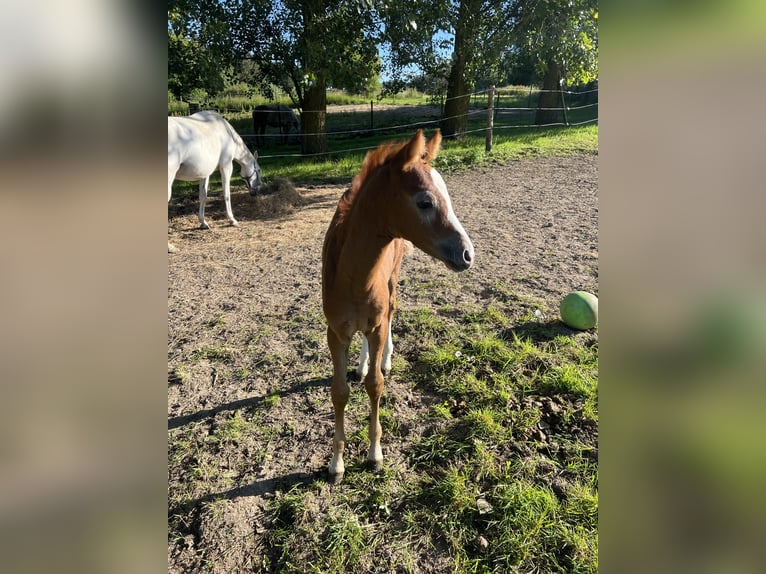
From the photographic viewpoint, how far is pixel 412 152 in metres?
1.90

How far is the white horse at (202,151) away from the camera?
582cm

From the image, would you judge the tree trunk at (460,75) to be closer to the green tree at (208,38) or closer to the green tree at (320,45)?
the green tree at (320,45)

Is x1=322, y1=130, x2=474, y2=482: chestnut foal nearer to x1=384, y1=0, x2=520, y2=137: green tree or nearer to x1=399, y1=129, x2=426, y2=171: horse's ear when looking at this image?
x1=399, y1=129, x2=426, y2=171: horse's ear

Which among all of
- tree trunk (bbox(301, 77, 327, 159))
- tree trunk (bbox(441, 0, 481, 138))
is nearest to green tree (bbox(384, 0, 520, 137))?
tree trunk (bbox(441, 0, 481, 138))

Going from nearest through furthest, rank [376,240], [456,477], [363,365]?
1. [376,240]
2. [456,477]
3. [363,365]

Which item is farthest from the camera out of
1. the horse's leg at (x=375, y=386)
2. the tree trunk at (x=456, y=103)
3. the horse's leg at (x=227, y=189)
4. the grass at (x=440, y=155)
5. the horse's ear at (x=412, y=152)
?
the tree trunk at (x=456, y=103)

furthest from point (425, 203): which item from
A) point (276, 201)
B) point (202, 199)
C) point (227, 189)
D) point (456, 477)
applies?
point (276, 201)

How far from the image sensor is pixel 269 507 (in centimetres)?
226

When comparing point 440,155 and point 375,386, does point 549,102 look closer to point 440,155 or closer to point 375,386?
point 440,155

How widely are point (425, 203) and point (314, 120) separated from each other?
31.7 ft

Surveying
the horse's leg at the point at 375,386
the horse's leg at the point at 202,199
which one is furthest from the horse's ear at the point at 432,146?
the horse's leg at the point at 202,199
